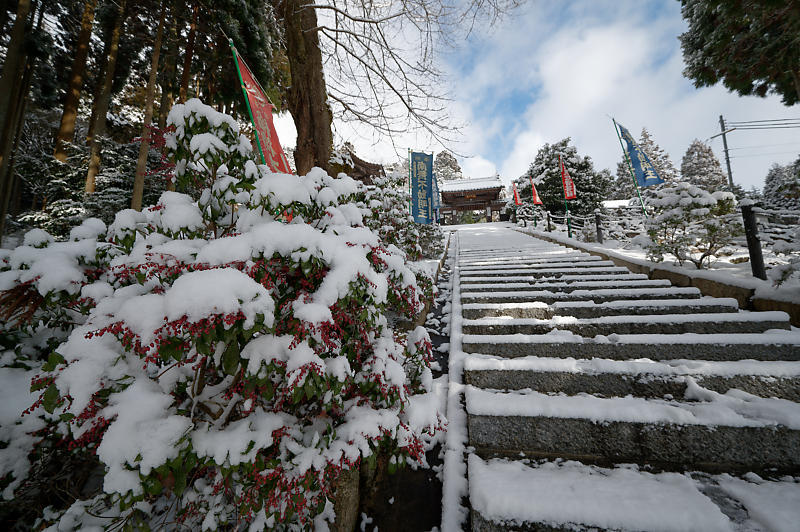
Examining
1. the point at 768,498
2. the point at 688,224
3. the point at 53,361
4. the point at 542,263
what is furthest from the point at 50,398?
the point at 688,224

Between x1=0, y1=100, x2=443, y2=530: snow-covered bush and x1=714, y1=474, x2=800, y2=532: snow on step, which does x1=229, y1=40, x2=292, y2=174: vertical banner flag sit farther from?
x1=714, y1=474, x2=800, y2=532: snow on step

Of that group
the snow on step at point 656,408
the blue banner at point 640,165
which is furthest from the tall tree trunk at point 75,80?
the blue banner at point 640,165

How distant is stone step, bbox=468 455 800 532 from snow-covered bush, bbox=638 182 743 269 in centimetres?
379

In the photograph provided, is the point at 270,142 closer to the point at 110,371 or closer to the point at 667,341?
the point at 110,371

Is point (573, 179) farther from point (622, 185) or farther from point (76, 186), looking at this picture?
point (622, 185)

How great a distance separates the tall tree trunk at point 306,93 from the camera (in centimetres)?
Answer: 330

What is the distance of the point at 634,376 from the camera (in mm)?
1998

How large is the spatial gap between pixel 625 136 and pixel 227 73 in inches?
464

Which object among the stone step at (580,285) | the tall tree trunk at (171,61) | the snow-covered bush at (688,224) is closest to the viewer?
the stone step at (580,285)

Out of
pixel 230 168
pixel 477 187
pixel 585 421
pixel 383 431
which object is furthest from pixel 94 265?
pixel 477 187

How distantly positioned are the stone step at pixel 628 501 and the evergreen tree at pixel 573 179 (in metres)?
17.8

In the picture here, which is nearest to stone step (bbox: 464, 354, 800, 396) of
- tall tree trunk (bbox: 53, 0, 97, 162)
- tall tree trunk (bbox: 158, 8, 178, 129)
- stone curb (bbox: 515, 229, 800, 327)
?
stone curb (bbox: 515, 229, 800, 327)

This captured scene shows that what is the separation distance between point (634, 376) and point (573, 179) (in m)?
17.9

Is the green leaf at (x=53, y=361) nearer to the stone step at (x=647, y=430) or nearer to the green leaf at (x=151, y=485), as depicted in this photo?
the green leaf at (x=151, y=485)
